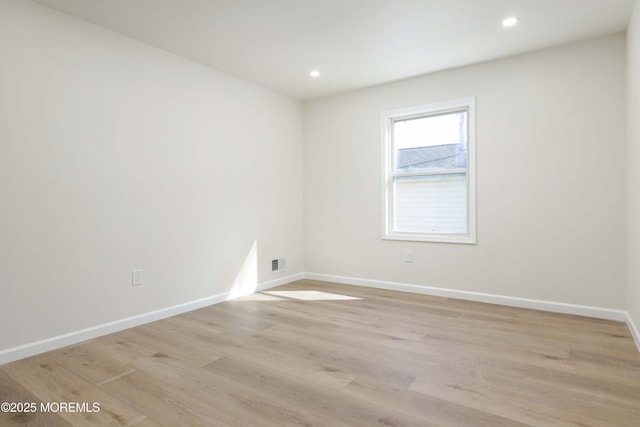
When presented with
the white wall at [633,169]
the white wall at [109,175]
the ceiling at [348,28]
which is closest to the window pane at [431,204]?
the ceiling at [348,28]

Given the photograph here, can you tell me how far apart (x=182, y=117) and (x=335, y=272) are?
252cm

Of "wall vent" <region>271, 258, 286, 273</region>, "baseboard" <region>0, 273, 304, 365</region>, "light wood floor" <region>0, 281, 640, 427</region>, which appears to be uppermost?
"wall vent" <region>271, 258, 286, 273</region>

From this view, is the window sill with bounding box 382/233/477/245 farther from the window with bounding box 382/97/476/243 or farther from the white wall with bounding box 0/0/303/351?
the white wall with bounding box 0/0/303/351

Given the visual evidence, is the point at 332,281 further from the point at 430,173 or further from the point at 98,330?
the point at 98,330

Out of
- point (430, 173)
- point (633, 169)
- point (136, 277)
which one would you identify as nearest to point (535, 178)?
point (633, 169)

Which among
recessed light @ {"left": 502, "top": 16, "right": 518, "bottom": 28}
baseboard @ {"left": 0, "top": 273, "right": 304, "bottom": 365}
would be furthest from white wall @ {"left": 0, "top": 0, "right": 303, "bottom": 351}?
recessed light @ {"left": 502, "top": 16, "right": 518, "bottom": 28}

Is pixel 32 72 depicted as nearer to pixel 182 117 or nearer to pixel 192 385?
pixel 182 117

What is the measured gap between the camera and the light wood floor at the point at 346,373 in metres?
1.64

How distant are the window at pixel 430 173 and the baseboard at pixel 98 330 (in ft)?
6.97

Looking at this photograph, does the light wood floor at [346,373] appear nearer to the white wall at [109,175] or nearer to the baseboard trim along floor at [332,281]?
the baseboard trim along floor at [332,281]

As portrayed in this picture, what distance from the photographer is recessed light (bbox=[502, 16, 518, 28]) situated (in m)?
2.64

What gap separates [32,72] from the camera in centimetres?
Result: 236

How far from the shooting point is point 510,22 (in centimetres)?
269

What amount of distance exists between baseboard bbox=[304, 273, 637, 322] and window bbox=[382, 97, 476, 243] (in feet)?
1.75
